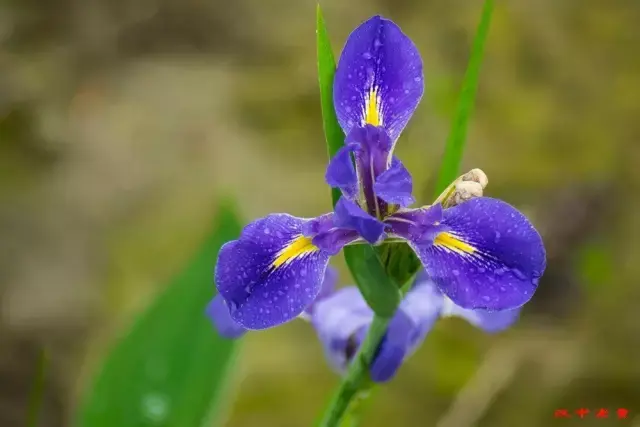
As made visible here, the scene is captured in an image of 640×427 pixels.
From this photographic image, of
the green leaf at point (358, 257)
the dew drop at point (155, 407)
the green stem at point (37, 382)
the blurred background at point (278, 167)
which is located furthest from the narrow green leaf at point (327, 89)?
the blurred background at point (278, 167)

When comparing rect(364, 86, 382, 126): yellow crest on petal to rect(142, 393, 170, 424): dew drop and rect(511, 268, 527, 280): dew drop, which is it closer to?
rect(511, 268, 527, 280): dew drop

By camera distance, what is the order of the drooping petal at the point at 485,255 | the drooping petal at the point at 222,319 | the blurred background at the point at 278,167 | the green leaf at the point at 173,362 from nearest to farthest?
the drooping petal at the point at 485,255 < the drooping petal at the point at 222,319 < the green leaf at the point at 173,362 < the blurred background at the point at 278,167

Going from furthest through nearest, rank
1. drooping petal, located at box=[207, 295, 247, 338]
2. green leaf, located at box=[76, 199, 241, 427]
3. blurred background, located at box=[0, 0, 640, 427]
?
blurred background, located at box=[0, 0, 640, 427], green leaf, located at box=[76, 199, 241, 427], drooping petal, located at box=[207, 295, 247, 338]

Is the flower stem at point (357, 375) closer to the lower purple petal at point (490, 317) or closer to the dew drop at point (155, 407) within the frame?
the lower purple petal at point (490, 317)

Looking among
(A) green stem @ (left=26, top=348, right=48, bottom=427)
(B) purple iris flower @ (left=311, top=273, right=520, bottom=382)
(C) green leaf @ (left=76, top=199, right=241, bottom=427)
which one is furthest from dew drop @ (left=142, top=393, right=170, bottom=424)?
(B) purple iris flower @ (left=311, top=273, right=520, bottom=382)

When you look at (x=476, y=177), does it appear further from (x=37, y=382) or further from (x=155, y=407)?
(x=155, y=407)

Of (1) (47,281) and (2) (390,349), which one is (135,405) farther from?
(1) (47,281)
